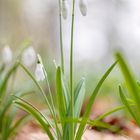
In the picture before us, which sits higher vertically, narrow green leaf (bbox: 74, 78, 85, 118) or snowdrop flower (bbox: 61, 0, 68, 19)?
snowdrop flower (bbox: 61, 0, 68, 19)

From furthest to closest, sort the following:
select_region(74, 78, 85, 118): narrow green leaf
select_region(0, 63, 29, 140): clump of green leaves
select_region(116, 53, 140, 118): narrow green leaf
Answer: select_region(0, 63, 29, 140): clump of green leaves < select_region(74, 78, 85, 118): narrow green leaf < select_region(116, 53, 140, 118): narrow green leaf

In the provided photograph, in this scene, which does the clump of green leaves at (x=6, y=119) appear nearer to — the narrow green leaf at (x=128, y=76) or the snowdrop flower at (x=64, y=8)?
the snowdrop flower at (x=64, y=8)

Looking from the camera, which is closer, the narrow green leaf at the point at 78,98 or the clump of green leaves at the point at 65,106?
the clump of green leaves at the point at 65,106

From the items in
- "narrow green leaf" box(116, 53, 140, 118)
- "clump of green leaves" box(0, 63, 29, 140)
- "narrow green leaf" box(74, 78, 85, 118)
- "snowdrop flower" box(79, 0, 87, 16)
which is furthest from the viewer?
"clump of green leaves" box(0, 63, 29, 140)

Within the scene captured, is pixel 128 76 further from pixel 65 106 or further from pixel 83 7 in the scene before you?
pixel 65 106

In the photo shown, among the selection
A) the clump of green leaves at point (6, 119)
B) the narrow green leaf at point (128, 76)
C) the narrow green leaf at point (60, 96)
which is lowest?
the narrow green leaf at point (128, 76)

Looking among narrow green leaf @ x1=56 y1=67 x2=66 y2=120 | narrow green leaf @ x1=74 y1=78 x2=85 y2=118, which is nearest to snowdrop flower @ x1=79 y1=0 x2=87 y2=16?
narrow green leaf @ x1=56 y1=67 x2=66 y2=120

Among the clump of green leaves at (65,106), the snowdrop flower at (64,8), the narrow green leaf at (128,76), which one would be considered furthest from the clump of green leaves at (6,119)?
the narrow green leaf at (128,76)

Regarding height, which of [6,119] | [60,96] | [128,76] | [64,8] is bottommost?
[128,76]

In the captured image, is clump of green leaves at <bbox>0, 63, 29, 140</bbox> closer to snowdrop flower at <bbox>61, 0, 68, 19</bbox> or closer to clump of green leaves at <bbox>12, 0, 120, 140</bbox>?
clump of green leaves at <bbox>12, 0, 120, 140</bbox>

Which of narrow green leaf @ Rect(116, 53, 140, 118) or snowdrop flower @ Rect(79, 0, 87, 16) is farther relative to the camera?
snowdrop flower @ Rect(79, 0, 87, 16)

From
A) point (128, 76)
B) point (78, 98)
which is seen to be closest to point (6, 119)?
point (78, 98)
